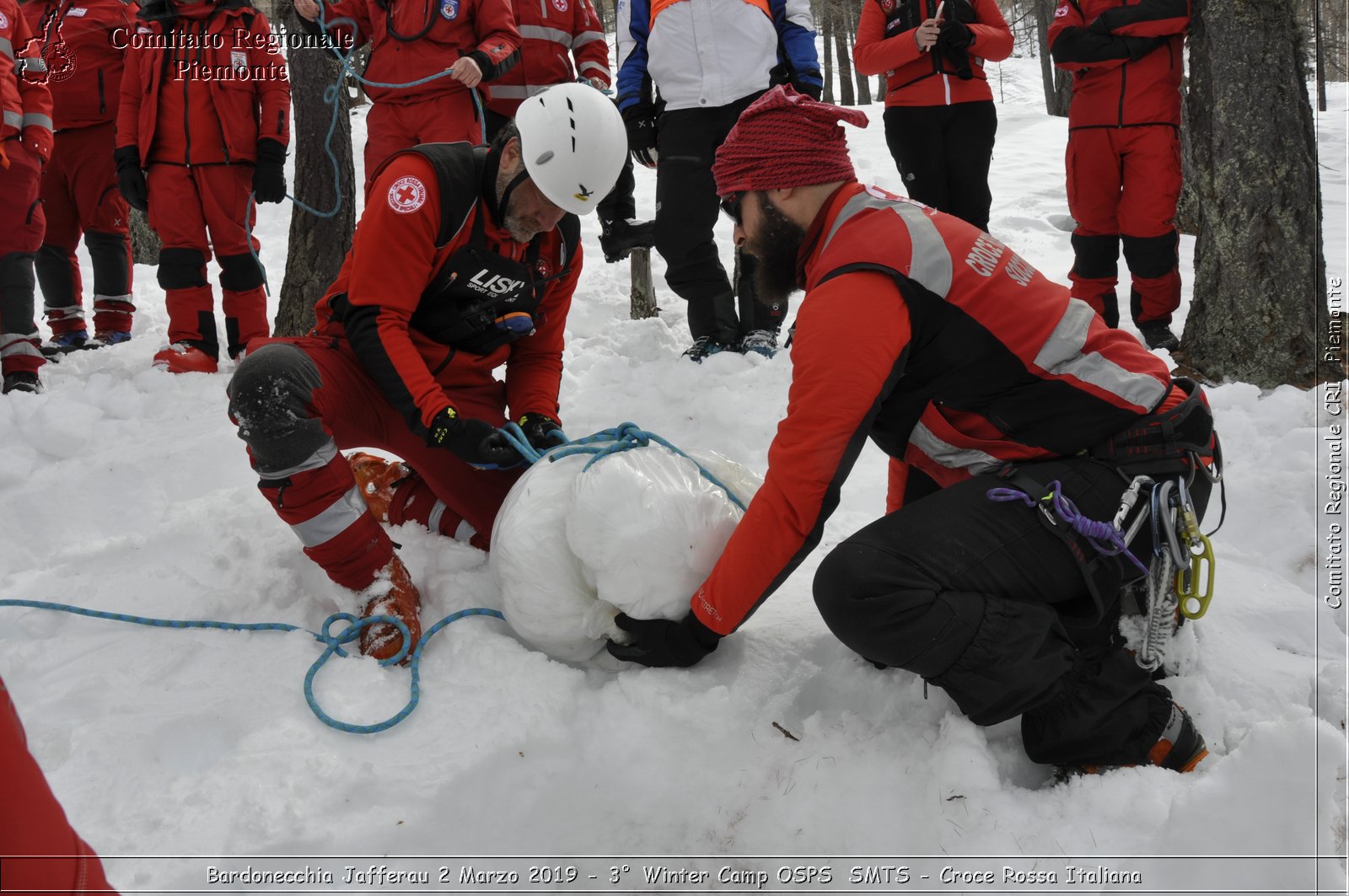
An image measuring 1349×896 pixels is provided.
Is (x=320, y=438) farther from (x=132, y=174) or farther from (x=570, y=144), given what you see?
(x=132, y=174)

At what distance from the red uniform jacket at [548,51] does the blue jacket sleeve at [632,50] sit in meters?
0.29

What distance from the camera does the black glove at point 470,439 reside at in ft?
8.29

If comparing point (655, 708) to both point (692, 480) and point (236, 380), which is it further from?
point (236, 380)

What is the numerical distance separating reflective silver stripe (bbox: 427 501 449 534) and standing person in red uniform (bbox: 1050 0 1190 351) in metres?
3.25

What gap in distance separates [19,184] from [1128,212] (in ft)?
16.7

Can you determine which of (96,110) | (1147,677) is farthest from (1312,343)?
(96,110)

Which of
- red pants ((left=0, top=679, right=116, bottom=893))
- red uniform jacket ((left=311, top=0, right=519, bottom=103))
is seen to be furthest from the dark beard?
red uniform jacket ((left=311, top=0, right=519, bottom=103))

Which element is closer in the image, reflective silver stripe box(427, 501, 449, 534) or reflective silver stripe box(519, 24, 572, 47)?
reflective silver stripe box(427, 501, 449, 534)

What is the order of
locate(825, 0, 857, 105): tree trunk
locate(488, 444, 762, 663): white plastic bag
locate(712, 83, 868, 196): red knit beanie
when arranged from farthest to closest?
locate(825, 0, 857, 105): tree trunk < locate(488, 444, 762, 663): white plastic bag < locate(712, 83, 868, 196): red knit beanie

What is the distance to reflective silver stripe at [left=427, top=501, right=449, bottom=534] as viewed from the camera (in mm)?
2924

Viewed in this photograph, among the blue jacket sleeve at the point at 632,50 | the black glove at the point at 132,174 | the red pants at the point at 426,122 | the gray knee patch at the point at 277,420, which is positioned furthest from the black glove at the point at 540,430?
the black glove at the point at 132,174

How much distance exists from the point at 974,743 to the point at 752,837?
502mm

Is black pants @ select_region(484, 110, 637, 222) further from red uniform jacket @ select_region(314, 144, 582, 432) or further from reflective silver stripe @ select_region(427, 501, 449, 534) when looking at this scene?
reflective silver stripe @ select_region(427, 501, 449, 534)

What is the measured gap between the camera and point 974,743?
6.29 feet
